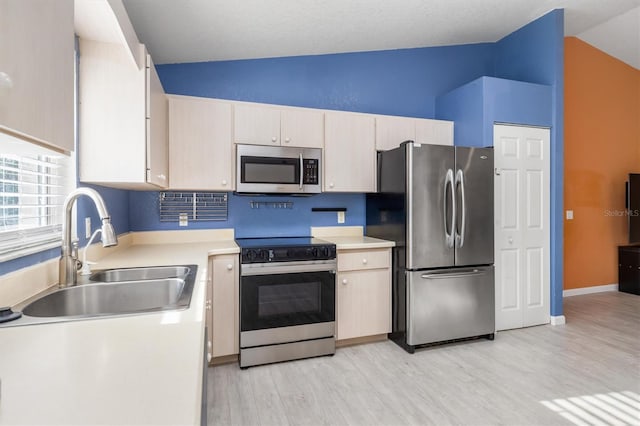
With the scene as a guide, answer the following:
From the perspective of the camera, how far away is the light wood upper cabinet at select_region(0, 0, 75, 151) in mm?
603

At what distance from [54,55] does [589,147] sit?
18.7 ft

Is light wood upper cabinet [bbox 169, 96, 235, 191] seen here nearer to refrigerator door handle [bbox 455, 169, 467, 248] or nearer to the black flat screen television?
refrigerator door handle [bbox 455, 169, 467, 248]

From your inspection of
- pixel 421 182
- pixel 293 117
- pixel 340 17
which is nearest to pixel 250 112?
pixel 293 117

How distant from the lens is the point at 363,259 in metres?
2.98

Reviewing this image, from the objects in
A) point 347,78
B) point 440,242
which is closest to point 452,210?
point 440,242

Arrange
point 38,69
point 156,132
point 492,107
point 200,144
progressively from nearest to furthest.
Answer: point 38,69 < point 156,132 < point 200,144 < point 492,107

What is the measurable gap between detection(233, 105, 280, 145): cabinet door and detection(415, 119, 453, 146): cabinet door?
1.40m

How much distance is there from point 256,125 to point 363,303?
175 centimetres

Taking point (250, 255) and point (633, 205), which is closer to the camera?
point (250, 255)

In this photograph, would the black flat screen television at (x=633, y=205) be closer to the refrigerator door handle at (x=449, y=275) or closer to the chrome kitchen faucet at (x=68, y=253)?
the refrigerator door handle at (x=449, y=275)

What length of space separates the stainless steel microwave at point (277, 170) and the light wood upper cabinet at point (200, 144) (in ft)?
0.35

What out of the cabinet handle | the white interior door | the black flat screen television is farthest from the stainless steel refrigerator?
the black flat screen television

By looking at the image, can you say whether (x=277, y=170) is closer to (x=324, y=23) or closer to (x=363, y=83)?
(x=324, y=23)

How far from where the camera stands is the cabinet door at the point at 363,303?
2924 millimetres
